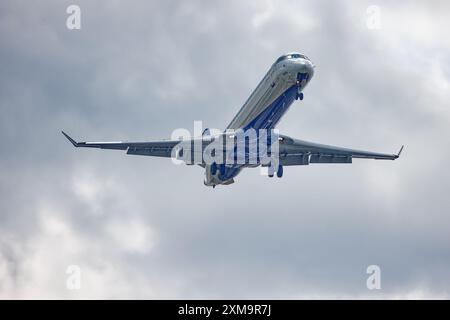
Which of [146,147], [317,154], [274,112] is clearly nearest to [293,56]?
[274,112]

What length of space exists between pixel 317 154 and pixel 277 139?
10.7 metres

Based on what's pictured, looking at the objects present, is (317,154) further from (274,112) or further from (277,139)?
(274,112)

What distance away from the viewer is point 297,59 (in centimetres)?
10050

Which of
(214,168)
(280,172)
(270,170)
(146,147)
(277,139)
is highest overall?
(146,147)

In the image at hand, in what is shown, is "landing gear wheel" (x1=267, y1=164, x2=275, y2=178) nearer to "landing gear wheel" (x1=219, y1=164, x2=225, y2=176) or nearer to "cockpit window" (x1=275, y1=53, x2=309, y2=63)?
"landing gear wheel" (x1=219, y1=164, x2=225, y2=176)

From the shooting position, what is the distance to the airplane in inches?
3957

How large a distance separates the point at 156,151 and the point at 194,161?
468 centimetres

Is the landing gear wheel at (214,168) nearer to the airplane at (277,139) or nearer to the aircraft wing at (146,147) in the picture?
the airplane at (277,139)

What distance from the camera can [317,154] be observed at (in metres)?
114

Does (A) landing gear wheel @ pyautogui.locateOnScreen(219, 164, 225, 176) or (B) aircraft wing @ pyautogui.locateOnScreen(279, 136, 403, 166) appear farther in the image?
(B) aircraft wing @ pyautogui.locateOnScreen(279, 136, 403, 166)

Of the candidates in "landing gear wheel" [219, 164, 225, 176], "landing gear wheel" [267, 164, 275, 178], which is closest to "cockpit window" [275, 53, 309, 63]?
"landing gear wheel" [267, 164, 275, 178]
